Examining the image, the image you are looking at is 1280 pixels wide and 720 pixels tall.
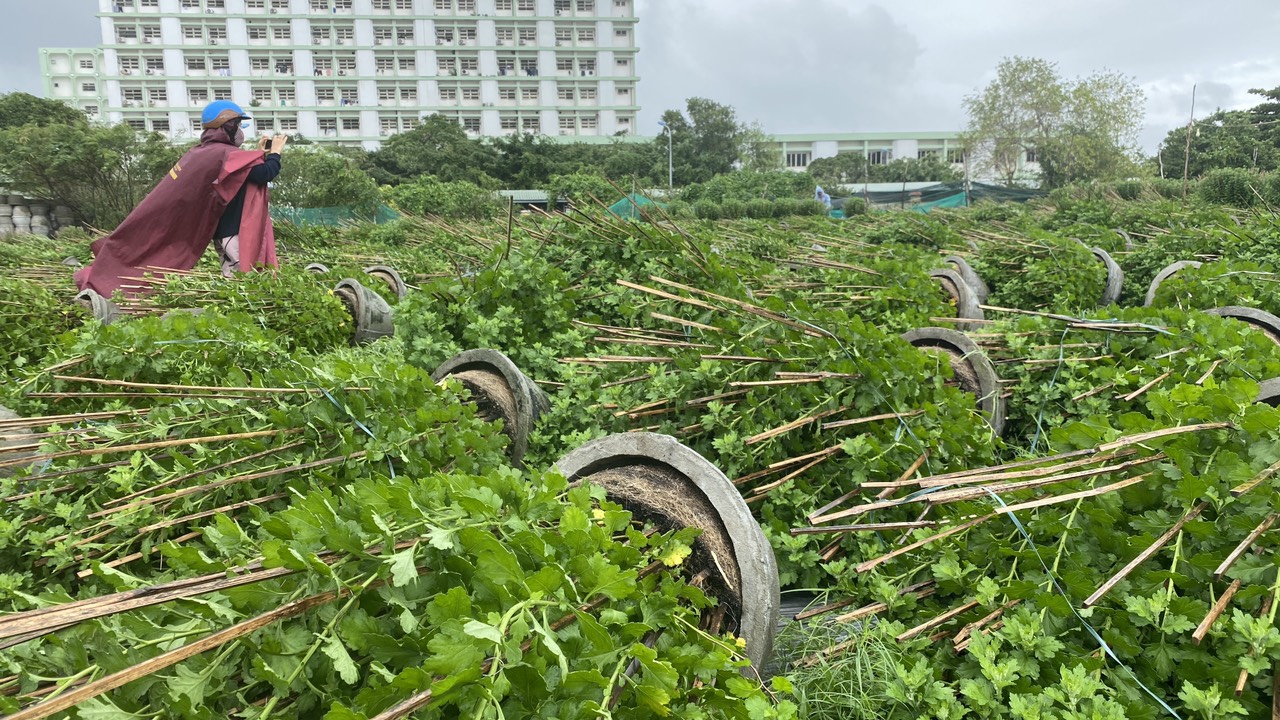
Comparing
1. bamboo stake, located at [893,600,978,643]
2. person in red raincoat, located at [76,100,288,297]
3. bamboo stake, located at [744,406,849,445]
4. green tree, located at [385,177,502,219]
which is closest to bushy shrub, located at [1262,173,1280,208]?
green tree, located at [385,177,502,219]

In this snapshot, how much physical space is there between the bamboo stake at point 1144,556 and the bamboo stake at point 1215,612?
18 cm

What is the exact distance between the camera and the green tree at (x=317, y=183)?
21.8 m

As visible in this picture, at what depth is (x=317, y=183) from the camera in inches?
865

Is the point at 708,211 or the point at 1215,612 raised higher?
the point at 708,211

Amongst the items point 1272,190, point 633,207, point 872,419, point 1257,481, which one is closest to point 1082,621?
point 1257,481

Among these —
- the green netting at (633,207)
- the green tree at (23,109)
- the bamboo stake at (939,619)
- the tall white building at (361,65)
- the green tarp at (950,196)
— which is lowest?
A: the bamboo stake at (939,619)

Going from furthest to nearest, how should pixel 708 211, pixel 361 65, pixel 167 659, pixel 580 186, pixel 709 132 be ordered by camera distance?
pixel 361 65 < pixel 709 132 < pixel 708 211 < pixel 580 186 < pixel 167 659

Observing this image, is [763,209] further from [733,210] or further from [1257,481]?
[1257,481]

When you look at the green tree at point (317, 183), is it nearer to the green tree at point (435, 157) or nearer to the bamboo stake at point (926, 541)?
the green tree at point (435, 157)

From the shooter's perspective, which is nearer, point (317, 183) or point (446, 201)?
point (446, 201)

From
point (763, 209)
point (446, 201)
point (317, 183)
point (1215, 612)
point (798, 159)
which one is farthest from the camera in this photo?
point (798, 159)

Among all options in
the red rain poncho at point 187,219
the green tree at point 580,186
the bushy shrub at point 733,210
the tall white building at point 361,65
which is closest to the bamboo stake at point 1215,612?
the red rain poncho at point 187,219

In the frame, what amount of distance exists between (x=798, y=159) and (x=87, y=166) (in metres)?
61.4

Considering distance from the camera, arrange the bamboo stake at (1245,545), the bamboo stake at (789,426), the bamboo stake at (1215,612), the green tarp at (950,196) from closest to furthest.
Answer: the bamboo stake at (1215,612) → the bamboo stake at (1245,545) → the bamboo stake at (789,426) → the green tarp at (950,196)
